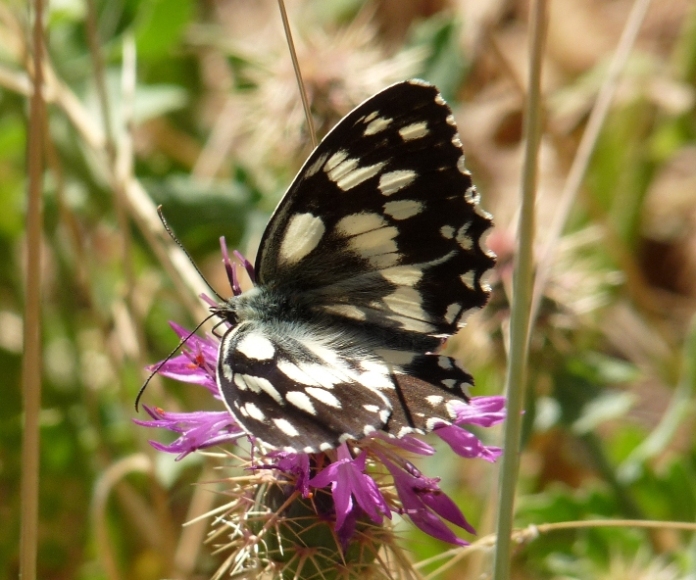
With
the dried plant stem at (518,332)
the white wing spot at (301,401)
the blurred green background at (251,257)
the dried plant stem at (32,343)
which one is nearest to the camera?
the dried plant stem at (518,332)

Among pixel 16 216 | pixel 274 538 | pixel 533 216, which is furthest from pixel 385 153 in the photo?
pixel 16 216

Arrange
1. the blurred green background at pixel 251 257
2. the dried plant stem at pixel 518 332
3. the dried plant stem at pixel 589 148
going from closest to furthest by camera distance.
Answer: the dried plant stem at pixel 518 332 → the dried plant stem at pixel 589 148 → the blurred green background at pixel 251 257

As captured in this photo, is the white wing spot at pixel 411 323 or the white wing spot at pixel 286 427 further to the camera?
the white wing spot at pixel 411 323

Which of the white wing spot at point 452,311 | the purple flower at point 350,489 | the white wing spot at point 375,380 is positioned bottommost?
the purple flower at point 350,489

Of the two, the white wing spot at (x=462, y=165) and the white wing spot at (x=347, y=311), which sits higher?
the white wing spot at (x=462, y=165)

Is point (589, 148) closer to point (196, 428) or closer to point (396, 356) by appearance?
point (396, 356)

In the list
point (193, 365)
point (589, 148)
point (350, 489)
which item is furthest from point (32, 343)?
point (589, 148)

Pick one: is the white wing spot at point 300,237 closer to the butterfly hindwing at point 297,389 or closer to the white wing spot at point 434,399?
the butterfly hindwing at point 297,389

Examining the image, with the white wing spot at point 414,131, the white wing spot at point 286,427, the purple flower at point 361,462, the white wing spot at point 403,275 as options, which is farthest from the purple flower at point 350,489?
the white wing spot at point 414,131

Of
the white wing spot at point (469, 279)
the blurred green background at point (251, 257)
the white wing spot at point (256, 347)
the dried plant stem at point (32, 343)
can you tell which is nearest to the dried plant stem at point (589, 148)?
the white wing spot at point (469, 279)
